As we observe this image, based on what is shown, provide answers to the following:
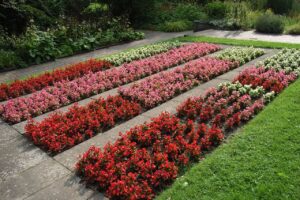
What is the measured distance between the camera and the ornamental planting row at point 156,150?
12.3 feet

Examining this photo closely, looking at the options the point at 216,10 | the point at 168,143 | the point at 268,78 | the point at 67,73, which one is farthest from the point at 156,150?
the point at 216,10

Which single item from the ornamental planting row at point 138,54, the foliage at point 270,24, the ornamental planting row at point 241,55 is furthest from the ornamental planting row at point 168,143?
the foliage at point 270,24

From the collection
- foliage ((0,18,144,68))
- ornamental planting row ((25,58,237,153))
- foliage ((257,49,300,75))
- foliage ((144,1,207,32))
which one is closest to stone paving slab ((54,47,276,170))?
ornamental planting row ((25,58,237,153))

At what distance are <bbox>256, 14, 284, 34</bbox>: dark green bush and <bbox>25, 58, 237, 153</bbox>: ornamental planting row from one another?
22.3 ft

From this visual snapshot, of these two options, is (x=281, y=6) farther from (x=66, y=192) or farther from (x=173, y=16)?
(x=66, y=192)

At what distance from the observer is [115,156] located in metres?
4.24

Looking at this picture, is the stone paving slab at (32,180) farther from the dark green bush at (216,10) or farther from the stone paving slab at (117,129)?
the dark green bush at (216,10)

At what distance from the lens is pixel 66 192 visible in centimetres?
371

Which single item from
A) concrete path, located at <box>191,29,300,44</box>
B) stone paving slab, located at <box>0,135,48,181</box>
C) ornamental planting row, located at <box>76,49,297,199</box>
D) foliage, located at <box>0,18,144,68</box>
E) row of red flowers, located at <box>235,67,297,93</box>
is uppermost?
foliage, located at <box>0,18,144,68</box>

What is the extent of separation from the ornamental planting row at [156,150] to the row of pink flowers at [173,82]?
2.63ft

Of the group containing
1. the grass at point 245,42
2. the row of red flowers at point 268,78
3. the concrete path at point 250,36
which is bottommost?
the concrete path at point 250,36

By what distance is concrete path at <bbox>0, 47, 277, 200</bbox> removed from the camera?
147 inches

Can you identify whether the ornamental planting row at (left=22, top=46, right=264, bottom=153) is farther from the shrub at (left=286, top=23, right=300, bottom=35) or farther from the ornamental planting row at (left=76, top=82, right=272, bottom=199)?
the shrub at (left=286, top=23, right=300, bottom=35)

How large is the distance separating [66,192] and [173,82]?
399 centimetres
